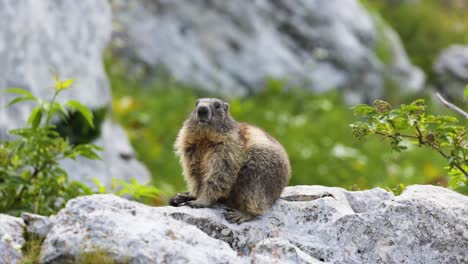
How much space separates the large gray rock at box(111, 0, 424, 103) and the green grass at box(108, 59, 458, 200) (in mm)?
483

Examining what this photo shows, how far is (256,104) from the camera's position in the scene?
15258 mm

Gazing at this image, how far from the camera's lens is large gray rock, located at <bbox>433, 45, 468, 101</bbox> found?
17866mm

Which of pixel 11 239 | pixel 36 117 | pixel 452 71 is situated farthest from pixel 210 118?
pixel 452 71

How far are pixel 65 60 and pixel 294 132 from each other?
16.7 feet

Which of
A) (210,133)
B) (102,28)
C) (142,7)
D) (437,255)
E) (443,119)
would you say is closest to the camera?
(437,255)

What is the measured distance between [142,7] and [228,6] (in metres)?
1.79

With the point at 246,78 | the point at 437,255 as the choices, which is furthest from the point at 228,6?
the point at 437,255

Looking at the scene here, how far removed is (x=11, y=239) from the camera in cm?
488

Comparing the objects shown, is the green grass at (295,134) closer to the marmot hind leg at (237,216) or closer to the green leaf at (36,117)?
the green leaf at (36,117)

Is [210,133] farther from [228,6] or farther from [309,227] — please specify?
[228,6]

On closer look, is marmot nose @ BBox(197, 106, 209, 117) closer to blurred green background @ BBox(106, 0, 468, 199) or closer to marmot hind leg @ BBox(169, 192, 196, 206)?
marmot hind leg @ BBox(169, 192, 196, 206)

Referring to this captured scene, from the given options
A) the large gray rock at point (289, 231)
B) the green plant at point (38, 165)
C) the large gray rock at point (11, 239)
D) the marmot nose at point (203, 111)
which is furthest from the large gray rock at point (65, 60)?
the large gray rock at point (289, 231)

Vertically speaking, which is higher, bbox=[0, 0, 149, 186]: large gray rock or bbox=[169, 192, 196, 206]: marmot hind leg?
bbox=[0, 0, 149, 186]: large gray rock

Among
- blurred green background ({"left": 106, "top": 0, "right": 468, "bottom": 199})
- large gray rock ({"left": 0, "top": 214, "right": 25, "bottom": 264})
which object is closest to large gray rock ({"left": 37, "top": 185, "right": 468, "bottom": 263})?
large gray rock ({"left": 0, "top": 214, "right": 25, "bottom": 264})
